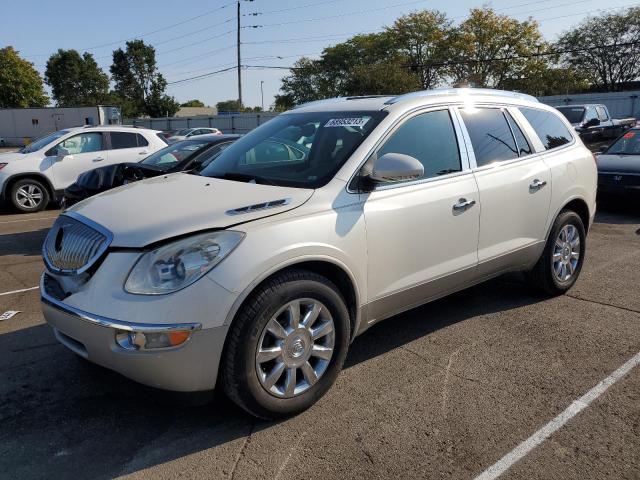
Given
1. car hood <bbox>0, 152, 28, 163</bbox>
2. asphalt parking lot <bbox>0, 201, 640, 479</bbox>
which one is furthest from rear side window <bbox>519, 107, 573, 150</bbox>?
car hood <bbox>0, 152, 28, 163</bbox>

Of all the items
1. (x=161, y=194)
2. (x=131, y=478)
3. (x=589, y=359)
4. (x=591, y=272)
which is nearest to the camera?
(x=131, y=478)

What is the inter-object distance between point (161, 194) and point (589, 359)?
10.1 feet

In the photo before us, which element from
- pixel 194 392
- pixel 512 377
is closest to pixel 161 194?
pixel 194 392

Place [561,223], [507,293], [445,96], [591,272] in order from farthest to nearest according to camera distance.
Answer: [591,272] → [507,293] → [561,223] → [445,96]

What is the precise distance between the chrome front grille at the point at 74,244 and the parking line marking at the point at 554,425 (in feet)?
7.29

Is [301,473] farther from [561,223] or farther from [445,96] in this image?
[561,223]

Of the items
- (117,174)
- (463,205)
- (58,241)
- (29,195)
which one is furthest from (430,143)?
(29,195)

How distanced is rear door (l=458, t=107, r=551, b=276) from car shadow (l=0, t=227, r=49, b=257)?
587cm

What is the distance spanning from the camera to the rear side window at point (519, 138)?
4469 mm

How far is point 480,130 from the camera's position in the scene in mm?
4145

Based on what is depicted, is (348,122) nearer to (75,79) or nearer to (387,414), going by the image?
(387,414)

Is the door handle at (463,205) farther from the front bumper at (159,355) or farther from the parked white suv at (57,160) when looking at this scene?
the parked white suv at (57,160)

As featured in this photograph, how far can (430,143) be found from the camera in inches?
149

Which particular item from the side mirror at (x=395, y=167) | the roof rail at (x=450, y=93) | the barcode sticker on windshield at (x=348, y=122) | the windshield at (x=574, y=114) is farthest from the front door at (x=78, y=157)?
the windshield at (x=574, y=114)
